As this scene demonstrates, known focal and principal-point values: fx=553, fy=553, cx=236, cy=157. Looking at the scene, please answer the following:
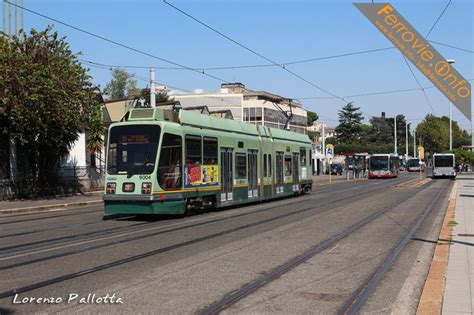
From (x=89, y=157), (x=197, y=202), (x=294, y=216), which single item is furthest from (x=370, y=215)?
(x=89, y=157)

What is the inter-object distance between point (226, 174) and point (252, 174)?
100.0 inches

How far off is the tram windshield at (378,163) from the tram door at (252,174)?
42011mm

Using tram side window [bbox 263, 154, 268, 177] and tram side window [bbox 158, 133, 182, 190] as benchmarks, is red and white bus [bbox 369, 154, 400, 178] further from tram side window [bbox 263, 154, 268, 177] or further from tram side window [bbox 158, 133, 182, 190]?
tram side window [bbox 158, 133, 182, 190]

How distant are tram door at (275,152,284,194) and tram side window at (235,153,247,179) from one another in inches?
150

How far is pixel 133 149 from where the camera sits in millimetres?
15758

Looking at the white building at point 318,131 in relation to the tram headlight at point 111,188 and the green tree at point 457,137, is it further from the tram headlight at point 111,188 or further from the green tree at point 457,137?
the tram headlight at point 111,188

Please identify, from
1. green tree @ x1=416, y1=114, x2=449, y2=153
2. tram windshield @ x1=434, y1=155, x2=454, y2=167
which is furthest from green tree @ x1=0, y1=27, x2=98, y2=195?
green tree @ x1=416, y1=114, x2=449, y2=153

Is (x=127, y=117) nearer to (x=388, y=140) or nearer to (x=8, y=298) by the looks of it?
(x=8, y=298)

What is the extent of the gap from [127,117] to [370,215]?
8224 mm

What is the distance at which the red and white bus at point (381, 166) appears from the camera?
60.9m

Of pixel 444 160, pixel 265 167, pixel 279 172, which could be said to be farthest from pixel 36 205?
pixel 444 160

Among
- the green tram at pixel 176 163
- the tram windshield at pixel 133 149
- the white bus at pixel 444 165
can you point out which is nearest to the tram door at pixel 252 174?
the green tram at pixel 176 163

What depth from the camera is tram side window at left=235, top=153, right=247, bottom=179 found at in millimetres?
20234

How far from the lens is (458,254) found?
9539 millimetres
